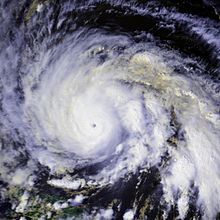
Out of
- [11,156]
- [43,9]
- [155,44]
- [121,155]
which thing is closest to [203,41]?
[155,44]

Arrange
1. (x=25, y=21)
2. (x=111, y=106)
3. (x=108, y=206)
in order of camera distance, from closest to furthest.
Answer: (x=108, y=206) → (x=25, y=21) → (x=111, y=106)

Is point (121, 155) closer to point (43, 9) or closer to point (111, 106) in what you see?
point (111, 106)

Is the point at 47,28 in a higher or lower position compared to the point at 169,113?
higher

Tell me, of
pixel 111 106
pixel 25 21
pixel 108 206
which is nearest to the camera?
pixel 108 206

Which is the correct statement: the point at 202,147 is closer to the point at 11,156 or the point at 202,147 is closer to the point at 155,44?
the point at 155,44

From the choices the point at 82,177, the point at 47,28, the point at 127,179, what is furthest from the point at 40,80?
the point at 127,179

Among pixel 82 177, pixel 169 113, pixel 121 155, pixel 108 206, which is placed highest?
pixel 169 113

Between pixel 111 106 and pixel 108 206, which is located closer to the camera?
pixel 108 206
